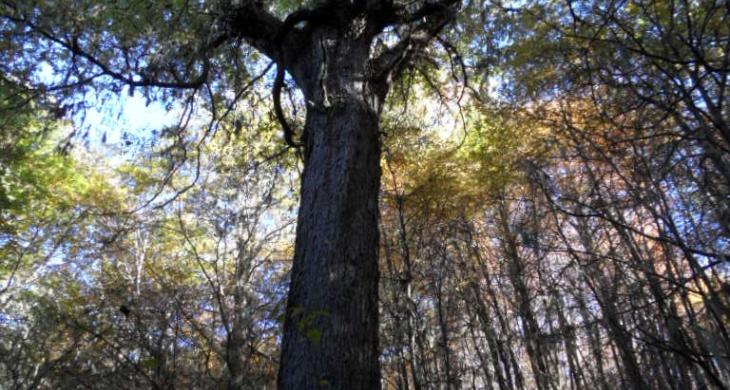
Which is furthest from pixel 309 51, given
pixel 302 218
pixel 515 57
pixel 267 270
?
pixel 267 270

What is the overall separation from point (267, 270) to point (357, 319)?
7325 mm

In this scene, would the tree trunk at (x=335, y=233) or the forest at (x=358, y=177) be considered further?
the forest at (x=358, y=177)

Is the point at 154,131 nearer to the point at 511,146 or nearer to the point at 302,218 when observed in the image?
the point at 302,218

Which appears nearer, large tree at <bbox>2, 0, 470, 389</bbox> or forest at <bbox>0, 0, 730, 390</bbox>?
large tree at <bbox>2, 0, 470, 389</bbox>

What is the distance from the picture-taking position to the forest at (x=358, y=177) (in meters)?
2.28

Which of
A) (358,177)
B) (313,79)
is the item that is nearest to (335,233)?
(358,177)

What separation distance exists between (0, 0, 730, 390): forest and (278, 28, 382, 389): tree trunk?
0.5 inches

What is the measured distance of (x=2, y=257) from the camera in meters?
8.59

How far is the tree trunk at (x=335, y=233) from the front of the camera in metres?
1.69

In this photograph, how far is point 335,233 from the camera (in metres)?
2.06

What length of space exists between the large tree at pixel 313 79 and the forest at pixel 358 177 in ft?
0.05

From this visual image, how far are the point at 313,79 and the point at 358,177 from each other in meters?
0.91

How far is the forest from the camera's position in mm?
2277

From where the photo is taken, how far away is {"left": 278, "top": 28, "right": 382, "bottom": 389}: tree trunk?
169 centimetres
